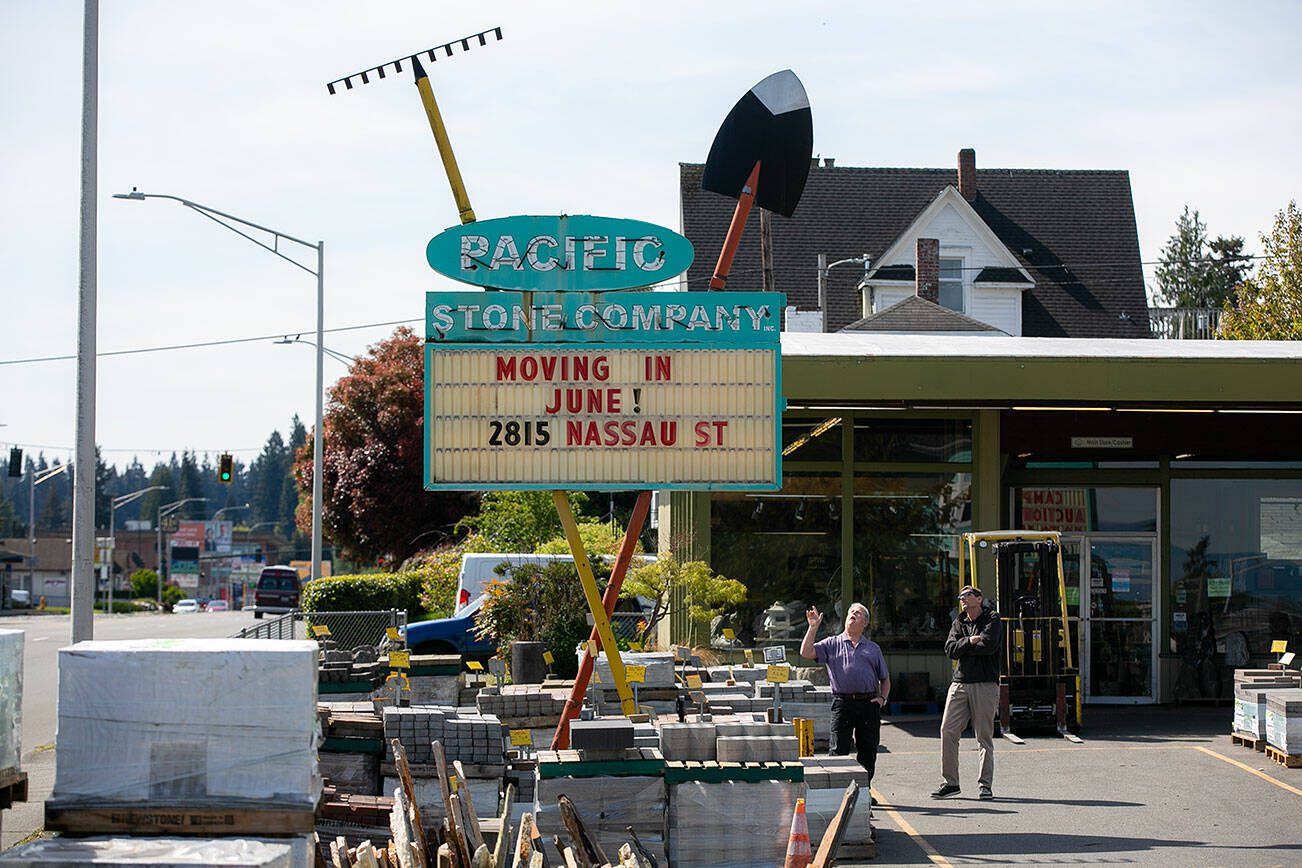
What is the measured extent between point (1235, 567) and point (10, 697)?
1778 cm

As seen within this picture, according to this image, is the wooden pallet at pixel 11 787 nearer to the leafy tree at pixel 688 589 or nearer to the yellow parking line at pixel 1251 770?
the yellow parking line at pixel 1251 770

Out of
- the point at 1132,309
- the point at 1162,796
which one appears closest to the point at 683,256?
the point at 1162,796

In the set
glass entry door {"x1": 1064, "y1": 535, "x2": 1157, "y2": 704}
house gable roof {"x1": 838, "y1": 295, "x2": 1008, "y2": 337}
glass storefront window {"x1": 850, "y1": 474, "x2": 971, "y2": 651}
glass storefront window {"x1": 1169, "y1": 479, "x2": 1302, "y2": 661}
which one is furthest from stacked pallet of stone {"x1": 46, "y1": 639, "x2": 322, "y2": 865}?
house gable roof {"x1": 838, "y1": 295, "x2": 1008, "y2": 337}

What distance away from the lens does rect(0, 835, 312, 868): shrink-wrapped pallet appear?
6.24 meters

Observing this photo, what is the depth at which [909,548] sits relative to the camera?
19.9m

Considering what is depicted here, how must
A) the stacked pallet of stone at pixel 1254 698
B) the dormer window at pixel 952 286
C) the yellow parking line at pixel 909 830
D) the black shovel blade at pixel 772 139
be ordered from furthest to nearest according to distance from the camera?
the dormer window at pixel 952 286 → the stacked pallet of stone at pixel 1254 698 → the black shovel blade at pixel 772 139 → the yellow parking line at pixel 909 830

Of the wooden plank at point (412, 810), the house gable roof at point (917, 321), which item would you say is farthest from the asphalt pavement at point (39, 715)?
the house gable roof at point (917, 321)

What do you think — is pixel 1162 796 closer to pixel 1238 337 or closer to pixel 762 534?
pixel 762 534

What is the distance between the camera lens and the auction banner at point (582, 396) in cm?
1129

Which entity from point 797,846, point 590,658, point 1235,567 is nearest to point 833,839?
point 797,846

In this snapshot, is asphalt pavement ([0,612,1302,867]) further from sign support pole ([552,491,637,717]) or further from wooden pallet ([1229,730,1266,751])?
sign support pole ([552,491,637,717])

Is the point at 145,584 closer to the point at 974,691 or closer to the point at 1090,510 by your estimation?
the point at 1090,510

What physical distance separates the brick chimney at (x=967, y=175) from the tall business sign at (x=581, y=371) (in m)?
30.7

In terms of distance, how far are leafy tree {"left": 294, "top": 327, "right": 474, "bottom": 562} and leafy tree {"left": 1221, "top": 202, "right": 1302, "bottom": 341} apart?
22895 millimetres
